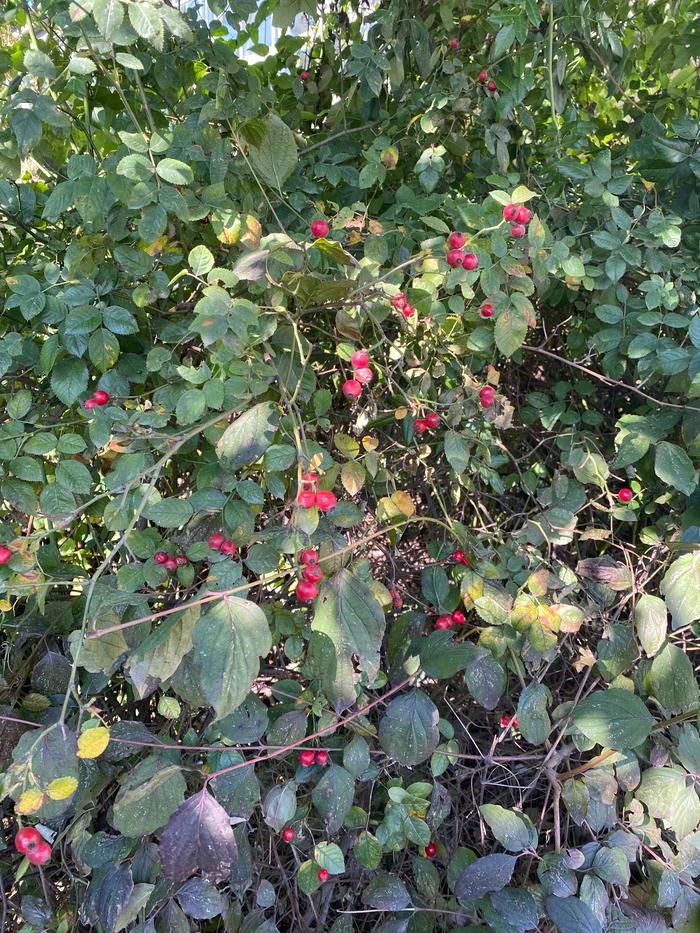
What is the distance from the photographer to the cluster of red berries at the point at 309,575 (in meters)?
0.93

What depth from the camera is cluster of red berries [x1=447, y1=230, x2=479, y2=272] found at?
42.4 inches

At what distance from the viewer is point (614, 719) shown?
41.6 inches

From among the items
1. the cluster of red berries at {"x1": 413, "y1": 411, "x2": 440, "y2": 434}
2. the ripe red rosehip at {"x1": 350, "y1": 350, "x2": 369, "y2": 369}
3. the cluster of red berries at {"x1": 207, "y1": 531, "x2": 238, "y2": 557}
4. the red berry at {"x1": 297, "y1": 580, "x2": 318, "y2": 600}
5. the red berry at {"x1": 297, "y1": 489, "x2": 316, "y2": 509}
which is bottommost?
the cluster of red berries at {"x1": 413, "y1": 411, "x2": 440, "y2": 434}

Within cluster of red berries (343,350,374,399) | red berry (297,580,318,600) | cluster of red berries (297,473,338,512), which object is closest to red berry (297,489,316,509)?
cluster of red berries (297,473,338,512)

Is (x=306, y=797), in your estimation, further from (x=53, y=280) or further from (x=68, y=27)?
(x=68, y=27)

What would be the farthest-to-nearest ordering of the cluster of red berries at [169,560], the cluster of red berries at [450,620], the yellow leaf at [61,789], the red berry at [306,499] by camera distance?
the cluster of red berries at [450,620] < the cluster of red berries at [169,560] < the red berry at [306,499] < the yellow leaf at [61,789]

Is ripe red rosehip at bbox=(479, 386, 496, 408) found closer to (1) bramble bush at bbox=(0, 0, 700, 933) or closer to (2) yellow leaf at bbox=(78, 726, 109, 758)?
(1) bramble bush at bbox=(0, 0, 700, 933)

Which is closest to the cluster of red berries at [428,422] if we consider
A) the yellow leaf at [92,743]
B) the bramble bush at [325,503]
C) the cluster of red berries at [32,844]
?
the bramble bush at [325,503]

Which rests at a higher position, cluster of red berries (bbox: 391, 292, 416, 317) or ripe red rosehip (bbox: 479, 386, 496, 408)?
cluster of red berries (bbox: 391, 292, 416, 317)

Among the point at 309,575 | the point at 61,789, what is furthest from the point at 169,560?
the point at 61,789

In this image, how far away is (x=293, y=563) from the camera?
1040 mm

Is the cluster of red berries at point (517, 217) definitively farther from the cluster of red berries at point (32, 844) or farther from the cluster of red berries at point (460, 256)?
the cluster of red berries at point (32, 844)

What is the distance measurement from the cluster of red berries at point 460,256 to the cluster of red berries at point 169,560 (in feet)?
2.01

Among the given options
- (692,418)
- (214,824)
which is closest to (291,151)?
(692,418)
